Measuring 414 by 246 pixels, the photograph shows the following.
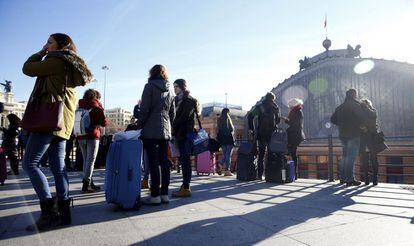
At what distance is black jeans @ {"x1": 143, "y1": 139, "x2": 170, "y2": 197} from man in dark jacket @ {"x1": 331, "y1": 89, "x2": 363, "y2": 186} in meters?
3.96

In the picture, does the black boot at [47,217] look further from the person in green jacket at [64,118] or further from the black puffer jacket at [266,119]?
the black puffer jacket at [266,119]

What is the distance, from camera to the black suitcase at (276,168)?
676 centimetres

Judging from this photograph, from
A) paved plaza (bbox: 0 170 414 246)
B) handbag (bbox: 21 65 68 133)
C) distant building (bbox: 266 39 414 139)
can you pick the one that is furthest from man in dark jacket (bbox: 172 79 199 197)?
distant building (bbox: 266 39 414 139)

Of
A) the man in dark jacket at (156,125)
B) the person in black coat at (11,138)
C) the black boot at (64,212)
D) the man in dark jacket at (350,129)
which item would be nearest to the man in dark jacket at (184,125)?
the man in dark jacket at (156,125)

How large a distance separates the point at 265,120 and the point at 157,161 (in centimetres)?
366

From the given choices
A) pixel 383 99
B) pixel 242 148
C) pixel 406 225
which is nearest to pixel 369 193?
pixel 406 225

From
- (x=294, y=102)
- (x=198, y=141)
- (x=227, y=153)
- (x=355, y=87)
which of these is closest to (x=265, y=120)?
(x=294, y=102)

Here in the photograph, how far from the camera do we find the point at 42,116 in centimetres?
Result: 282

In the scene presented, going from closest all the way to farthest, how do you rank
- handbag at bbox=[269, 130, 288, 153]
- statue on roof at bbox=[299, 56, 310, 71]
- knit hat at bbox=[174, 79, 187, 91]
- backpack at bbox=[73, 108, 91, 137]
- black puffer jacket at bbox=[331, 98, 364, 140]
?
knit hat at bbox=[174, 79, 187, 91], backpack at bbox=[73, 108, 91, 137], black puffer jacket at bbox=[331, 98, 364, 140], handbag at bbox=[269, 130, 288, 153], statue on roof at bbox=[299, 56, 310, 71]

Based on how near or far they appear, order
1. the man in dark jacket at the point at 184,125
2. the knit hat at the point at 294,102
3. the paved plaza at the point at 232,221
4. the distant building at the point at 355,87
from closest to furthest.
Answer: the paved plaza at the point at 232,221
the man in dark jacket at the point at 184,125
the knit hat at the point at 294,102
the distant building at the point at 355,87

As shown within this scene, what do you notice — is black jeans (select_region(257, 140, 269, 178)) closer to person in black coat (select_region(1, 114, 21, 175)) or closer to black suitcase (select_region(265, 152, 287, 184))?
black suitcase (select_region(265, 152, 287, 184))

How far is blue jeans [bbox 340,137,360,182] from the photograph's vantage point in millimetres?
6199

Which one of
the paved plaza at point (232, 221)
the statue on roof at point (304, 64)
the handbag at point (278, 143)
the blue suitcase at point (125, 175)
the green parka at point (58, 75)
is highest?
the statue on roof at point (304, 64)

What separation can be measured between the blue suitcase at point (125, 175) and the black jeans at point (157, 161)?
35 centimetres
